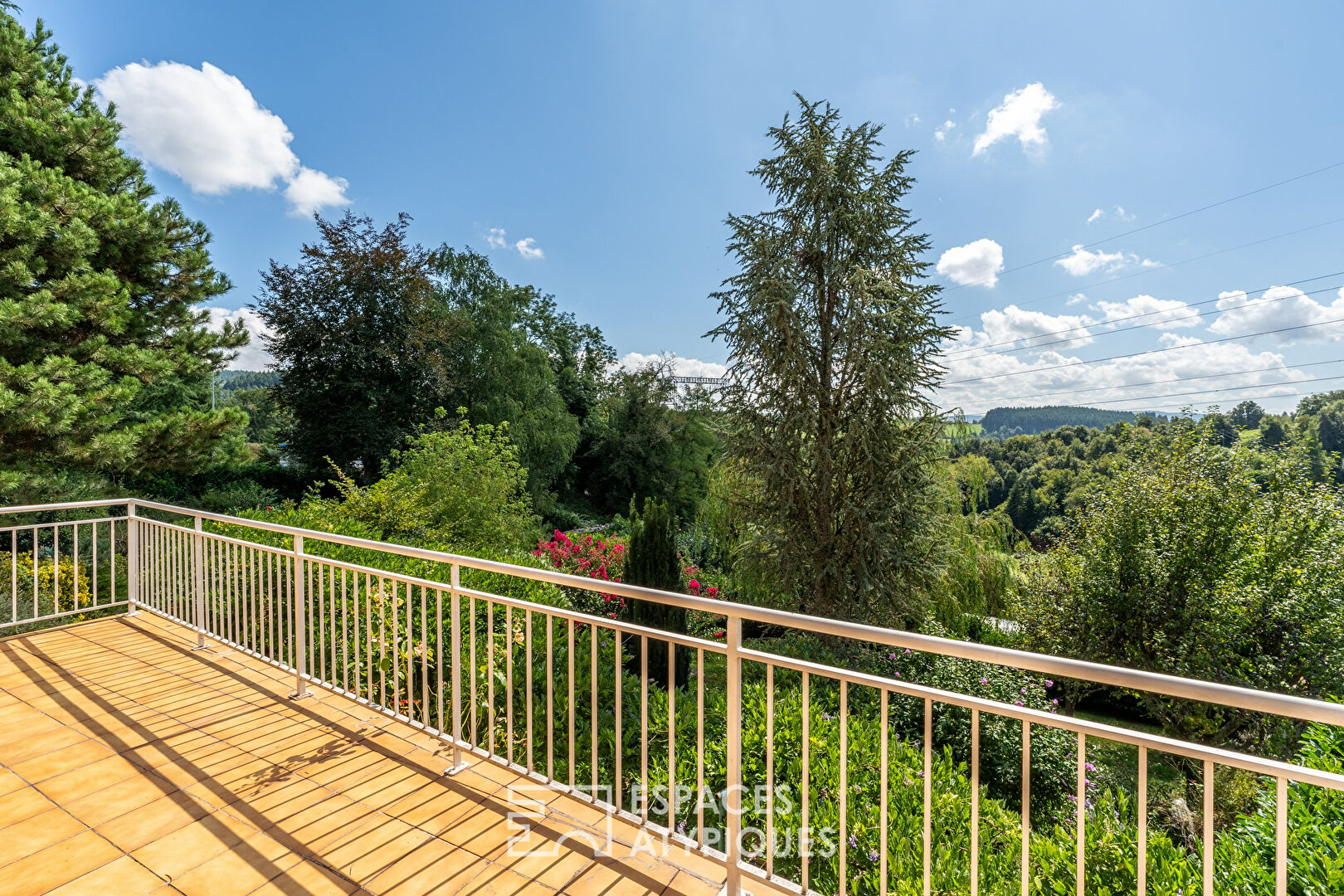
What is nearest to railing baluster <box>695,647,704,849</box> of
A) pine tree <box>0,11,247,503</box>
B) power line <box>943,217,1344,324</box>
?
pine tree <box>0,11,247,503</box>

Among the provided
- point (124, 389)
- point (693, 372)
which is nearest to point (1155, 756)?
point (124, 389)

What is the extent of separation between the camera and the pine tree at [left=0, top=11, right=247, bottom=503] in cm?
682

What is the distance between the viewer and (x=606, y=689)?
4574mm

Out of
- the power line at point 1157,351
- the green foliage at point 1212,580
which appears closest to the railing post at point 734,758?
the green foliage at point 1212,580

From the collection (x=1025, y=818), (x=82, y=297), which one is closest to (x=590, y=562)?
(x=82, y=297)

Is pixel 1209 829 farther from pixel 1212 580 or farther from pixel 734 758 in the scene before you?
pixel 1212 580

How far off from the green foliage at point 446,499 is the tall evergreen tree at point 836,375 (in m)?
3.89

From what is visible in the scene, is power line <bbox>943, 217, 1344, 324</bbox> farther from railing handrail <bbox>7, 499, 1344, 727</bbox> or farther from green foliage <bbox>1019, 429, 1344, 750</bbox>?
railing handrail <bbox>7, 499, 1344, 727</bbox>

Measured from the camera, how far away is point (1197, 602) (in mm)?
6637

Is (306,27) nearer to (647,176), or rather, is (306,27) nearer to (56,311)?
(56,311)

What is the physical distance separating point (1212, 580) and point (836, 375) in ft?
16.1

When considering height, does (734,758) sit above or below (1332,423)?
below

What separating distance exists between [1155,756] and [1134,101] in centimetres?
1160

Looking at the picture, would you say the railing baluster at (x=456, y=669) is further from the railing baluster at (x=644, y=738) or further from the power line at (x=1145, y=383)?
the power line at (x=1145, y=383)
